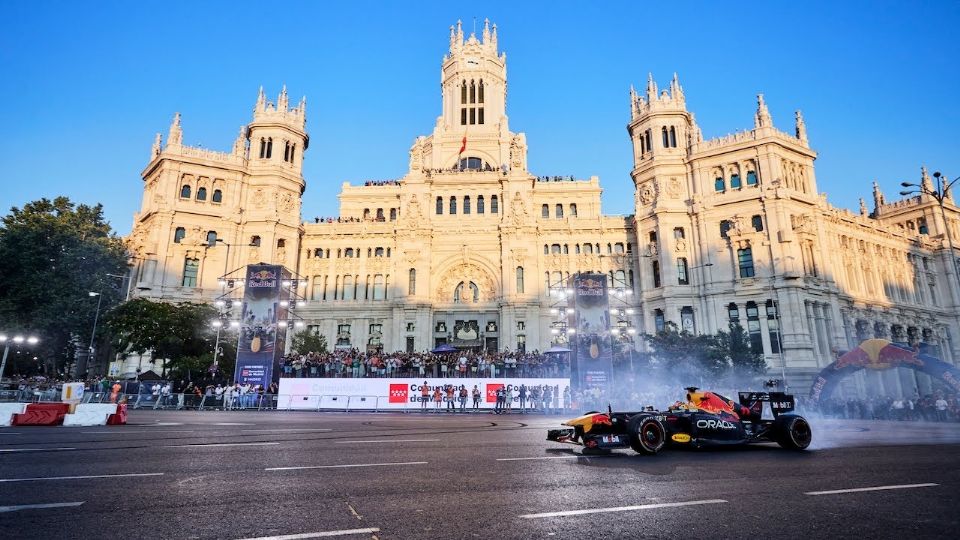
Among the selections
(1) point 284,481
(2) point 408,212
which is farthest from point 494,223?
(1) point 284,481

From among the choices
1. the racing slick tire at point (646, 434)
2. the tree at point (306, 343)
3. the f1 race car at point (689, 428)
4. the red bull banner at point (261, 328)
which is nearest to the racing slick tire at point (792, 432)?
the f1 race car at point (689, 428)

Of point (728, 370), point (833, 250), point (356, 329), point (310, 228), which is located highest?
point (310, 228)

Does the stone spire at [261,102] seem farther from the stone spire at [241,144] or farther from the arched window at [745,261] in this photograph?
the arched window at [745,261]

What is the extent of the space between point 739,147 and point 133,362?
61.0 meters

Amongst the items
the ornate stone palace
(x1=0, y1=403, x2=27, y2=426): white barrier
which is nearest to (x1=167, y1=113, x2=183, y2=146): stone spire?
the ornate stone palace

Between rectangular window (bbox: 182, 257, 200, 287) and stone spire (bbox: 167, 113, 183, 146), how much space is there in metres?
12.7

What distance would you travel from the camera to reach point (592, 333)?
31516 millimetres

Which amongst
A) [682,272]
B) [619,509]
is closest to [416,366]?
[682,272]

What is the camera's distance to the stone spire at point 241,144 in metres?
55.9

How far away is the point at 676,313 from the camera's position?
48.2 m

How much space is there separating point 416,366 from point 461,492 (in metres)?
30.0

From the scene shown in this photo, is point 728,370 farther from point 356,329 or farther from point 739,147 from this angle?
point 356,329

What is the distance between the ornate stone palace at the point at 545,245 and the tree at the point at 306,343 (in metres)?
5.42

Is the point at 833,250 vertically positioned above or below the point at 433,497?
above
